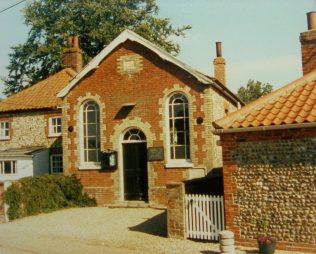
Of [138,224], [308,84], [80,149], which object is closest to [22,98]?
[80,149]

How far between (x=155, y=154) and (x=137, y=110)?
220 cm

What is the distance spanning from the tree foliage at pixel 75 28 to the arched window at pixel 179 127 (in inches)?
766

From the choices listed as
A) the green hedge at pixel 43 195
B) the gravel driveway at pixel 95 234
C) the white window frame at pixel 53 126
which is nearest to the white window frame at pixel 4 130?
the white window frame at pixel 53 126

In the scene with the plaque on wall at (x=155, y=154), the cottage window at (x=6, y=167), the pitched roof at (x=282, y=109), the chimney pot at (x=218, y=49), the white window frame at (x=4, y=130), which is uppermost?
the chimney pot at (x=218, y=49)

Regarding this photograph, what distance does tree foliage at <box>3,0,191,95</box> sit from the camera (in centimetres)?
3684

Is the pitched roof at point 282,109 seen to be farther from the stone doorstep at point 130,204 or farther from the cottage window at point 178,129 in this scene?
the stone doorstep at point 130,204

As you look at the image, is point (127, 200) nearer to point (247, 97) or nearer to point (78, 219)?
point (78, 219)

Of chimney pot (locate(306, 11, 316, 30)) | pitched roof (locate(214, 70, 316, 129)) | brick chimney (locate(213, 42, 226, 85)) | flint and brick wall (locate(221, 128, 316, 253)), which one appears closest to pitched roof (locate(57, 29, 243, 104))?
chimney pot (locate(306, 11, 316, 30))

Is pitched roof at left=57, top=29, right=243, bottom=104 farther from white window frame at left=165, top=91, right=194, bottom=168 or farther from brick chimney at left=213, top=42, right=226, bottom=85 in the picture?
brick chimney at left=213, top=42, right=226, bottom=85

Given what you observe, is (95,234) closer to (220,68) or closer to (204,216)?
(204,216)

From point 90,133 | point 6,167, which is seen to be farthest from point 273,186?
point 6,167

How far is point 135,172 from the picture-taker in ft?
59.6

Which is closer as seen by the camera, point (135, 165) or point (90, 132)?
point (135, 165)

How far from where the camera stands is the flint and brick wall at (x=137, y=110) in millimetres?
16953
